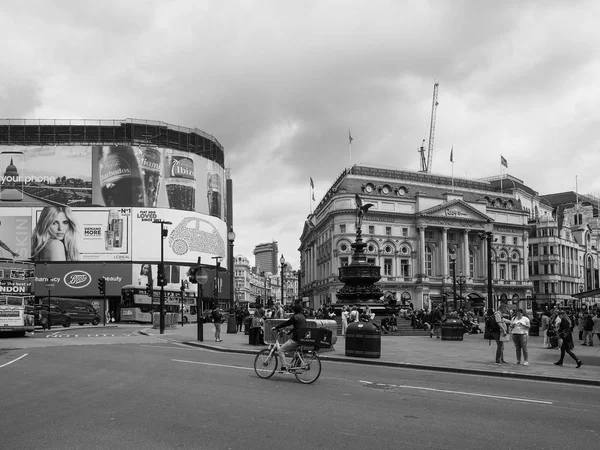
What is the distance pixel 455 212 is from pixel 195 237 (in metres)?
42.2

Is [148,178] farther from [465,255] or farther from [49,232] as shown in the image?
[465,255]

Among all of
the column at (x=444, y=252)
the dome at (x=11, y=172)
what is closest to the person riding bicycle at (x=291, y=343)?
the dome at (x=11, y=172)

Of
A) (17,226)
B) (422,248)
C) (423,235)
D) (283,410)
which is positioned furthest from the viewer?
(423,235)

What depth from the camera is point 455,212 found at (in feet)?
327

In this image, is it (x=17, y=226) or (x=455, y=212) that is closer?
(x=17, y=226)

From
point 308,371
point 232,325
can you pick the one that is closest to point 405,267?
point 232,325

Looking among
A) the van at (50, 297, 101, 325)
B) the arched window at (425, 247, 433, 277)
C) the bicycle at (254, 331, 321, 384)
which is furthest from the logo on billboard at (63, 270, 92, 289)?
the bicycle at (254, 331, 321, 384)

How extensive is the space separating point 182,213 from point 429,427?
83777 millimetres

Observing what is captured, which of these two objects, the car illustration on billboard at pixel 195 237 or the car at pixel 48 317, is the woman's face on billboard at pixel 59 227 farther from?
the car at pixel 48 317

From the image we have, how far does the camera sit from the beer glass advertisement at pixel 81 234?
279ft

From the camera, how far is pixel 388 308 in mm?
39531

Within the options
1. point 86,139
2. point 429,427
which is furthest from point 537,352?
point 86,139

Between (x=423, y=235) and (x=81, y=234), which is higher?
(x=423, y=235)

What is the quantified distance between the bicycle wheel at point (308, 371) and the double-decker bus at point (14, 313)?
78.2 feet
